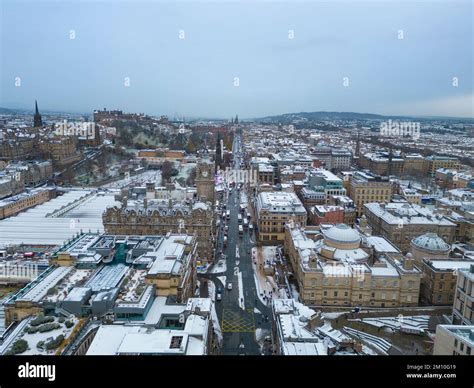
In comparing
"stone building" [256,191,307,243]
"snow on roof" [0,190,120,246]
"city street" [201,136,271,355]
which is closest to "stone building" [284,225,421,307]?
"city street" [201,136,271,355]

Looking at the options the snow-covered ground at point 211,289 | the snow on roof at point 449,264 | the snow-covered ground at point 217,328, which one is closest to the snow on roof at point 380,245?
the snow on roof at point 449,264

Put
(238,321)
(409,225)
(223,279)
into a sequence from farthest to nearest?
(409,225), (223,279), (238,321)

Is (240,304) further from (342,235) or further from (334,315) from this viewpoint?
(342,235)

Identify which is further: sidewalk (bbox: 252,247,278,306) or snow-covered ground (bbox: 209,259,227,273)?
snow-covered ground (bbox: 209,259,227,273)

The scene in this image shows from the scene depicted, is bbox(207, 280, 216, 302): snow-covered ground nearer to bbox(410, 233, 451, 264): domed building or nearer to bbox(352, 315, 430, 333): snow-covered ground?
bbox(352, 315, 430, 333): snow-covered ground

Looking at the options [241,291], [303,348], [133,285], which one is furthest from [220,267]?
[303,348]

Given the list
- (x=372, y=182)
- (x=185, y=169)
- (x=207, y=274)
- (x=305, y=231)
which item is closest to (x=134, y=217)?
(x=207, y=274)
